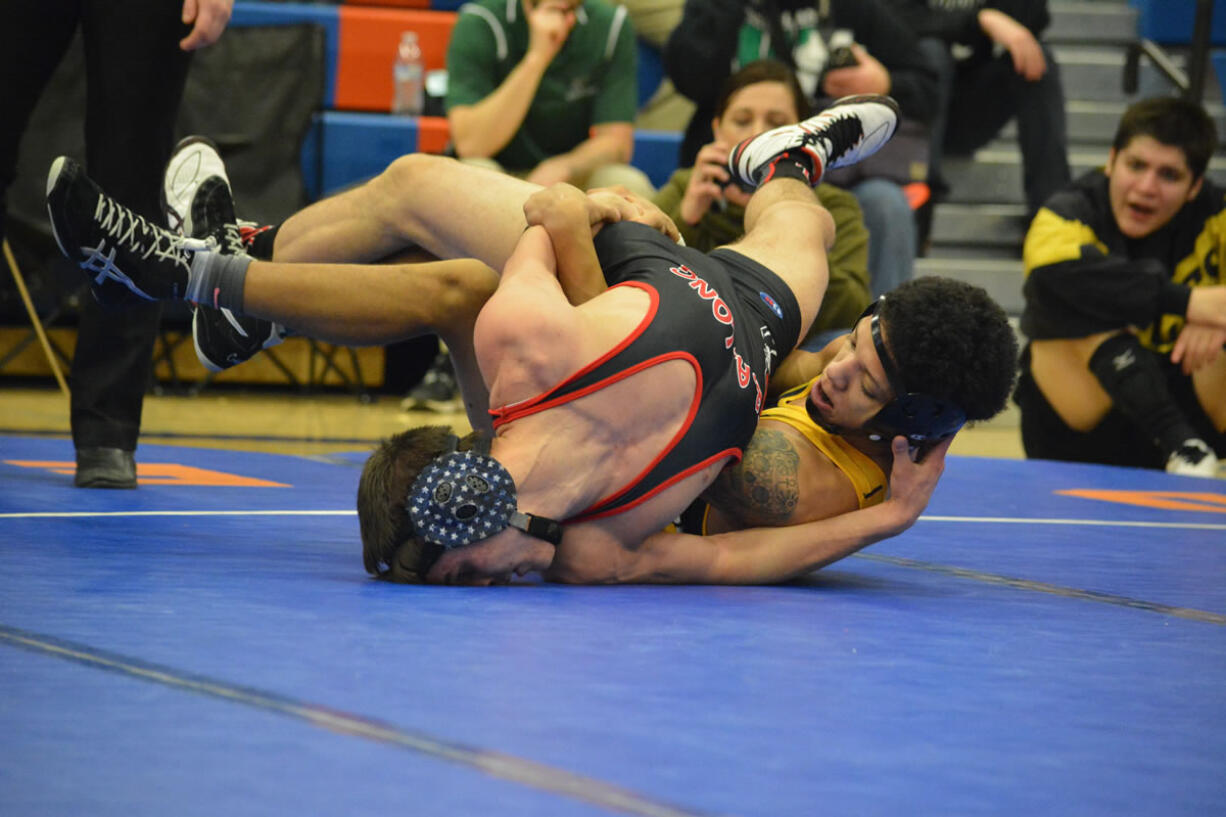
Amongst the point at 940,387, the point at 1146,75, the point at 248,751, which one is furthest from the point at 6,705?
the point at 1146,75

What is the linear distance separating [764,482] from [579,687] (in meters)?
0.84

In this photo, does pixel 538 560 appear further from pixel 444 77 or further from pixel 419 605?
pixel 444 77

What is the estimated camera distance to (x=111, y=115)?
2.96 metres

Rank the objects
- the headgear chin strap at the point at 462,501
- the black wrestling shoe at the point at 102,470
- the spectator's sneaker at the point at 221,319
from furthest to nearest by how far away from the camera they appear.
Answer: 1. the black wrestling shoe at the point at 102,470
2. the spectator's sneaker at the point at 221,319
3. the headgear chin strap at the point at 462,501

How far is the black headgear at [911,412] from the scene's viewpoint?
2.17m

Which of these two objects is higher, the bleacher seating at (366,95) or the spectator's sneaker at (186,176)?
the spectator's sneaker at (186,176)

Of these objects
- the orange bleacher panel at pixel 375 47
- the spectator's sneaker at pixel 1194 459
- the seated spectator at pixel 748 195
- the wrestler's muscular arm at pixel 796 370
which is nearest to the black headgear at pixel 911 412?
the wrestler's muscular arm at pixel 796 370

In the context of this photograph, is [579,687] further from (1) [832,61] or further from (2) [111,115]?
(1) [832,61]

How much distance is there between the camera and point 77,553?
7.37 feet

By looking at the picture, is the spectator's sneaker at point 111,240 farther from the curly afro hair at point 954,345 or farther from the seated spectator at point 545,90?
the seated spectator at point 545,90

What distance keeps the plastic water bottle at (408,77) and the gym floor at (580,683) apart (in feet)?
12.1

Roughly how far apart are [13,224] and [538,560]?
4194 millimetres

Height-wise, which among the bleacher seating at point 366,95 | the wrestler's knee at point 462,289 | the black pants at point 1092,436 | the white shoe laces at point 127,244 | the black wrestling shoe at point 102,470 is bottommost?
the black pants at point 1092,436

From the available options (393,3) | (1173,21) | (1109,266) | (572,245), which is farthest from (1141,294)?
(1173,21)
